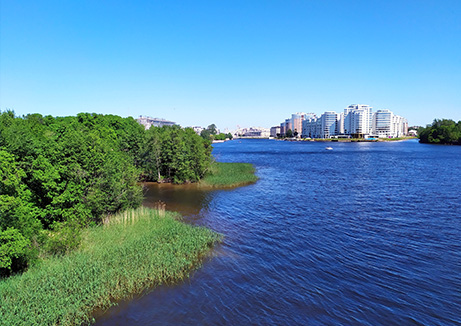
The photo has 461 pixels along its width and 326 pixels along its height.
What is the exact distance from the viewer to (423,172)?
62.4 meters

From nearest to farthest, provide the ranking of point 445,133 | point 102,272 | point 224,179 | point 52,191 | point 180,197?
point 102,272, point 52,191, point 180,197, point 224,179, point 445,133

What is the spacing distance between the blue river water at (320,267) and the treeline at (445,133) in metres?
167

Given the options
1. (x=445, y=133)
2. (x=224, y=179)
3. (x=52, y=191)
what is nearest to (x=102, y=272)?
(x=52, y=191)

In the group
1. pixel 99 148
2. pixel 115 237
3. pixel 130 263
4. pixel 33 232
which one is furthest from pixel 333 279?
pixel 99 148

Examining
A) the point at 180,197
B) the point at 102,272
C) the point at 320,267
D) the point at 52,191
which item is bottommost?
the point at 320,267

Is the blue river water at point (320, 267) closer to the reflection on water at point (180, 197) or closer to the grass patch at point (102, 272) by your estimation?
the reflection on water at point (180, 197)

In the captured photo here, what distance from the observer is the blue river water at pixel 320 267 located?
48.4 feet

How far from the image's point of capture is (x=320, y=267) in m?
19.8

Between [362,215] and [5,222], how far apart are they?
31.5 meters

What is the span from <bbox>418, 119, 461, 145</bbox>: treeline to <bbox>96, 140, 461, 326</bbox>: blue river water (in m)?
167

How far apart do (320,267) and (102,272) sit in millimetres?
13995

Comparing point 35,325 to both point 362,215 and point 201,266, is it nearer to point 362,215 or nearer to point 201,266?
point 201,266

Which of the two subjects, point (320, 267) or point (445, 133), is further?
point (445, 133)

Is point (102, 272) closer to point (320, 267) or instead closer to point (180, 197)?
point (320, 267)
